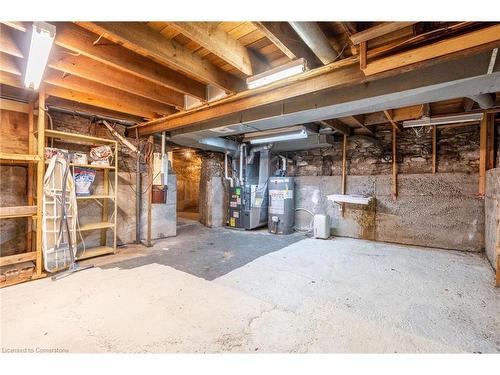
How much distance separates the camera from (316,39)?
1633 mm

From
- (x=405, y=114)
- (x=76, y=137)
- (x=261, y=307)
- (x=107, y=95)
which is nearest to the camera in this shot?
(x=261, y=307)

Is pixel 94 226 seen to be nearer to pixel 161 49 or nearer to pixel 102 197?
pixel 102 197

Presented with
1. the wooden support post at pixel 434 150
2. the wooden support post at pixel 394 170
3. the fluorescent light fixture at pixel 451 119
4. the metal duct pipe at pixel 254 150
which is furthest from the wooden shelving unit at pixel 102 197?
the wooden support post at pixel 434 150

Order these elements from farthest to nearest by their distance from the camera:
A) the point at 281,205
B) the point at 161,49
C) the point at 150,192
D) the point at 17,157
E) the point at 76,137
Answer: the point at 281,205, the point at 150,192, the point at 76,137, the point at 17,157, the point at 161,49

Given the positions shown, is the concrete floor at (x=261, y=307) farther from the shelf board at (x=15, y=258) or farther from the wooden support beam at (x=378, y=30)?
the wooden support beam at (x=378, y=30)

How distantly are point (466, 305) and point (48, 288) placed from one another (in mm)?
4039

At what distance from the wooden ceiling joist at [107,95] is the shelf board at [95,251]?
2.14 meters

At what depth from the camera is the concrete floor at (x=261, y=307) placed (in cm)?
154

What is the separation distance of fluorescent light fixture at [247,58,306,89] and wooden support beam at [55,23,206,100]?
89cm

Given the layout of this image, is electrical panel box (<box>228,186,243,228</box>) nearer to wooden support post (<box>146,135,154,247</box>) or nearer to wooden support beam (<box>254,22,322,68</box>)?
wooden support post (<box>146,135,154,247</box>)

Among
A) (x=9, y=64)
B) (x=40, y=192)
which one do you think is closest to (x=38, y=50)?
(x=9, y=64)

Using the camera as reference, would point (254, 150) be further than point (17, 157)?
Yes

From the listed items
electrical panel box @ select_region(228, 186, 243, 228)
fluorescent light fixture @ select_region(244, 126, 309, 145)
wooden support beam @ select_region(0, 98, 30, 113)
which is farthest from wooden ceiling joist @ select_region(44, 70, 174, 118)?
electrical panel box @ select_region(228, 186, 243, 228)

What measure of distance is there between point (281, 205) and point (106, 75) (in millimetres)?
3840
